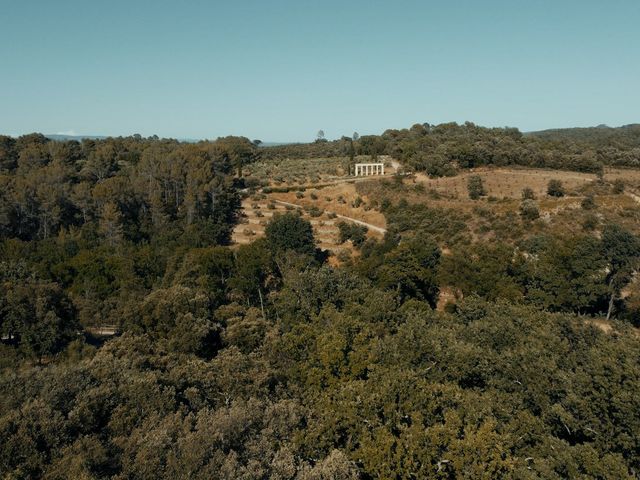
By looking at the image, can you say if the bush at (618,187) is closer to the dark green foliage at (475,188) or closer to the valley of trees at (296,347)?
the valley of trees at (296,347)

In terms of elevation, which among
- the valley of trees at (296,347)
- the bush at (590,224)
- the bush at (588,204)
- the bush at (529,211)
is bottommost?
the valley of trees at (296,347)

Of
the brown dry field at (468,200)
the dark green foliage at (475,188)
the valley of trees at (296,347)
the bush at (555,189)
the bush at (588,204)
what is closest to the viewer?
the valley of trees at (296,347)

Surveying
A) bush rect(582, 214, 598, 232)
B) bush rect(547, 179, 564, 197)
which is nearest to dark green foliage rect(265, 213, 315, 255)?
bush rect(582, 214, 598, 232)

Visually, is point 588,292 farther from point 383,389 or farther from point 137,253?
point 137,253

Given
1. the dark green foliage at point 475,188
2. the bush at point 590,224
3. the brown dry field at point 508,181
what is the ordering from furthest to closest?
the brown dry field at point 508,181, the dark green foliage at point 475,188, the bush at point 590,224

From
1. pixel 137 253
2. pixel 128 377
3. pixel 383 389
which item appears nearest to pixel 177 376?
pixel 128 377

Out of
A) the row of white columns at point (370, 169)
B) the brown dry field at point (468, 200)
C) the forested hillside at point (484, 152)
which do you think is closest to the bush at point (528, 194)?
the brown dry field at point (468, 200)
